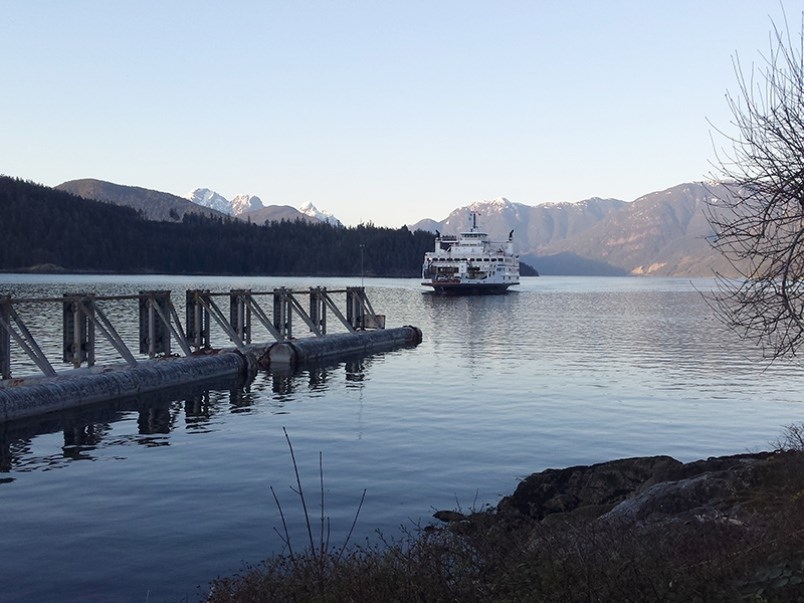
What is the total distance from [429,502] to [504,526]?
300 centimetres

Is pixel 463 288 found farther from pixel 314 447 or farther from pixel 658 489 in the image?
pixel 658 489

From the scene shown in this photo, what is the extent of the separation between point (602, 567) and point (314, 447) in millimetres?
12857

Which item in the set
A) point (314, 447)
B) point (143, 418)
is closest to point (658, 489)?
point (314, 447)

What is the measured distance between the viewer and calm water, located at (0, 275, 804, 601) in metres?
12.0

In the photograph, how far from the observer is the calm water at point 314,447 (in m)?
12.0

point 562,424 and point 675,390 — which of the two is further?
point 675,390

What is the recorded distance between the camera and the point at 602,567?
25.1ft

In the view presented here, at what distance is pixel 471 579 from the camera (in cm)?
820

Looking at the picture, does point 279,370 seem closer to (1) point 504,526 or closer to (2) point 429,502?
(2) point 429,502

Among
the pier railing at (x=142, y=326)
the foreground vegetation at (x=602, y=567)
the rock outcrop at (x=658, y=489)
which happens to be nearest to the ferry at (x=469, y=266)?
the pier railing at (x=142, y=326)

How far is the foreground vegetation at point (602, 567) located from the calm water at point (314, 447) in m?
2.81

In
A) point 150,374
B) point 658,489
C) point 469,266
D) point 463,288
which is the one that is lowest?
point 150,374

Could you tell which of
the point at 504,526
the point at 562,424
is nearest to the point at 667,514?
the point at 504,526

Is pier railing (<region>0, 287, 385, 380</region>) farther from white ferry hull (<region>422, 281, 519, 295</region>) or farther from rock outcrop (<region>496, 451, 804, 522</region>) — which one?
white ferry hull (<region>422, 281, 519, 295</region>)
